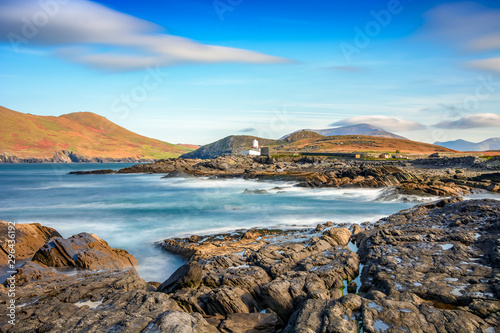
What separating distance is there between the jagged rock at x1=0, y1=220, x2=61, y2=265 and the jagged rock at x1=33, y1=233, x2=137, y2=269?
1537 mm

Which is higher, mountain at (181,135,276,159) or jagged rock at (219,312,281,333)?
mountain at (181,135,276,159)

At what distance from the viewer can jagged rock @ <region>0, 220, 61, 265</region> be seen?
1107 cm

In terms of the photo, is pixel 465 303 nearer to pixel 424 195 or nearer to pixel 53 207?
pixel 424 195

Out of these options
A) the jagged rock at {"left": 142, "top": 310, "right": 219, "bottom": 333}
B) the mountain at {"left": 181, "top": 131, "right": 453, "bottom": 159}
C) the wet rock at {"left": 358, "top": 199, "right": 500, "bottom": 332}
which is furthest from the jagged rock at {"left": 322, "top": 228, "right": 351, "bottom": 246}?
the mountain at {"left": 181, "top": 131, "right": 453, "bottom": 159}

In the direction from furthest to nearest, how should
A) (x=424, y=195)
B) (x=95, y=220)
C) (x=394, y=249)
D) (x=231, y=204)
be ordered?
1. (x=231, y=204)
2. (x=424, y=195)
3. (x=95, y=220)
4. (x=394, y=249)

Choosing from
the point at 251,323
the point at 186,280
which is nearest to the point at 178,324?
the point at 251,323

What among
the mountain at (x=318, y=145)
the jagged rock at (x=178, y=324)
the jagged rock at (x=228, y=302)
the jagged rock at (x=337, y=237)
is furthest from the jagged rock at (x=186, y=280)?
the mountain at (x=318, y=145)

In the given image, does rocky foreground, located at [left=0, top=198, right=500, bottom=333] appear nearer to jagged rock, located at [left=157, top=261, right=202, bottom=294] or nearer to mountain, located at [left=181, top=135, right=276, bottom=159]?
jagged rock, located at [left=157, top=261, right=202, bottom=294]

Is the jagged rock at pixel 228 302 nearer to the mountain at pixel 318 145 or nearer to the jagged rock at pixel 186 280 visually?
the jagged rock at pixel 186 280

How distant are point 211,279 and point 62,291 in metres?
3.48

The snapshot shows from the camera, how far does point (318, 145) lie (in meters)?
117

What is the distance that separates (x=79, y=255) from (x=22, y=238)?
12.2 feet

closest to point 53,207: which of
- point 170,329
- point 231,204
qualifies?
point 231,204

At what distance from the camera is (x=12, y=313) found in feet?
21.4
